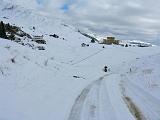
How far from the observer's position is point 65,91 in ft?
68.8

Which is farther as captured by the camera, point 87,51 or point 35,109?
point 87,51

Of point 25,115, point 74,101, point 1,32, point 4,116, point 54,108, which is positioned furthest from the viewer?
point 1,32

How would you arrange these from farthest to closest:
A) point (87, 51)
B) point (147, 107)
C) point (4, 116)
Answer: point (87, 51)
point (147, 107)
point (4, 116)

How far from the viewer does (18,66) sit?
723 inches

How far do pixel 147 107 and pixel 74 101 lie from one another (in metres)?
4.14

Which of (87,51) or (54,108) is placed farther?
(87,51)

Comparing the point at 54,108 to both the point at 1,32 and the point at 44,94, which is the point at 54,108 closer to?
the point at 44,94

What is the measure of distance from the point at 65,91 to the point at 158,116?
8.24m

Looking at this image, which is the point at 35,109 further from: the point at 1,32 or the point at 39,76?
the point at 1,32

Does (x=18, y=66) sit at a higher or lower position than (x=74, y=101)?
higher

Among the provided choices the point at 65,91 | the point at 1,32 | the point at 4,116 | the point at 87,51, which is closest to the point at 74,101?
the point at 65,91

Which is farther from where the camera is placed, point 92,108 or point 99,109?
point 92,108

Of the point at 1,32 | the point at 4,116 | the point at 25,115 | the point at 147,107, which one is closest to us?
the point at 4,116

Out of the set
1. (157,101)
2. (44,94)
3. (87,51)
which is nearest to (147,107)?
(157,101)
